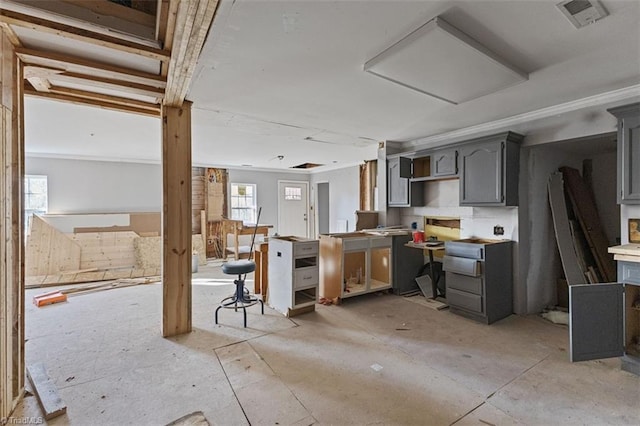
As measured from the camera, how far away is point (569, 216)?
3.74 m

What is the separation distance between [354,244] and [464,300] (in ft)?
4.71

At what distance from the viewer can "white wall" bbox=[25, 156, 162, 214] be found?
5.72 m

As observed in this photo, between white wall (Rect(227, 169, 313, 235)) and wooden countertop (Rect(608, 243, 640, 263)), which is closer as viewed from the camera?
wooden countertop (Rect(608, 243, 640, 263))

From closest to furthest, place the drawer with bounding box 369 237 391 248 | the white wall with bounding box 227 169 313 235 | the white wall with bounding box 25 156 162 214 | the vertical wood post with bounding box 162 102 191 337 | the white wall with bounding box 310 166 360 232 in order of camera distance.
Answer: the vertical wood post with bounding box 162 102 191 337 → the drawer with bounding box 369 237 391 248 → the white wall with bounding box 25 156 162 214 → the white wall with bounding box 310 166 360 232 → the white wall with bounding box 227 169 313 235

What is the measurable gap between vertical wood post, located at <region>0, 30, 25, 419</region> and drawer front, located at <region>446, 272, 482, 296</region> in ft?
12.7

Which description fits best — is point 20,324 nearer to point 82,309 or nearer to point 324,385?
point 82,309

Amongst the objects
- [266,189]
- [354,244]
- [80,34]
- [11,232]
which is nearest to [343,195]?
[266,189]

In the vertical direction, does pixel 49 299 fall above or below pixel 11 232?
below

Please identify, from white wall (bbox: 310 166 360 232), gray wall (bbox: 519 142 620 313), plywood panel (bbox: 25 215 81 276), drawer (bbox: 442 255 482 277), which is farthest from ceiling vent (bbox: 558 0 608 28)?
plywood panel (bbox: 25 215 81 276)

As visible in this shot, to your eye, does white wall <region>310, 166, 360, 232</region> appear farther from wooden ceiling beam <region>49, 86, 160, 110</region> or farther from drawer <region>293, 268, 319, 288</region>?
wooden ceiling beam <region>49, 86, 160, 110</region>

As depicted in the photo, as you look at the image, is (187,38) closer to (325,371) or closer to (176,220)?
(176,220)

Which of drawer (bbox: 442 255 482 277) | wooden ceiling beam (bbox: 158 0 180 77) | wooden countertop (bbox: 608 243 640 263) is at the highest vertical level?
wooden ceiling beam (bbox: 158 0 180 77)

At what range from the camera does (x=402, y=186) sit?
454 centimetres

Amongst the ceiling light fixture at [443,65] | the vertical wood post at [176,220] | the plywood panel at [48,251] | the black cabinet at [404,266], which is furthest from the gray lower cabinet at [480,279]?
the plywood panel at [48,251]
